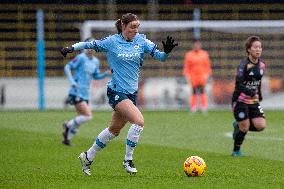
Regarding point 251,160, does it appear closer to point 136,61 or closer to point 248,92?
point 248,92

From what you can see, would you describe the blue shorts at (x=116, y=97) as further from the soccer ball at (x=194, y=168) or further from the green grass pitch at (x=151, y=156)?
the soccer ball at (x=194, y=168)

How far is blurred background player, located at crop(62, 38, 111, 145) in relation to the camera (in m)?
19.2

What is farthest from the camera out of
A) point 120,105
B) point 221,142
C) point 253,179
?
point 221,142

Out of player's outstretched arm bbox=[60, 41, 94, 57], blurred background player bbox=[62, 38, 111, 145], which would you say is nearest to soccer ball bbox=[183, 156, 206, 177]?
player's outstretched arm bbox=[60, 41, 94, 57]

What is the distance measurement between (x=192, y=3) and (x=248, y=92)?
2544 centimetres

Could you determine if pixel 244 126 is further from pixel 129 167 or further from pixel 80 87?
pixel 80 87

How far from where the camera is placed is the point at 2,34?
39531 millimetres

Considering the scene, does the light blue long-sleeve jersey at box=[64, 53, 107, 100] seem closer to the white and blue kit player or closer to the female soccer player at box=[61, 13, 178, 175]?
the white and blue kit player

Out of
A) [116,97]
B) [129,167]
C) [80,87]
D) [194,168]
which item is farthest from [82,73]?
[194,168]

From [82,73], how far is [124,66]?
6806mm

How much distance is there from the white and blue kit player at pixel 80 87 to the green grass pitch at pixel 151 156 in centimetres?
48

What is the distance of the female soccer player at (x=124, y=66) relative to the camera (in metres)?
12.8

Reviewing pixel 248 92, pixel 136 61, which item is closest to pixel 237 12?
pixel 248 92

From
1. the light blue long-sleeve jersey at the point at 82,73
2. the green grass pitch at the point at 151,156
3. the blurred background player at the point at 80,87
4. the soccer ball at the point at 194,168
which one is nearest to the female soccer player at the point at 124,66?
the green grass pitch at the point at 151,156
